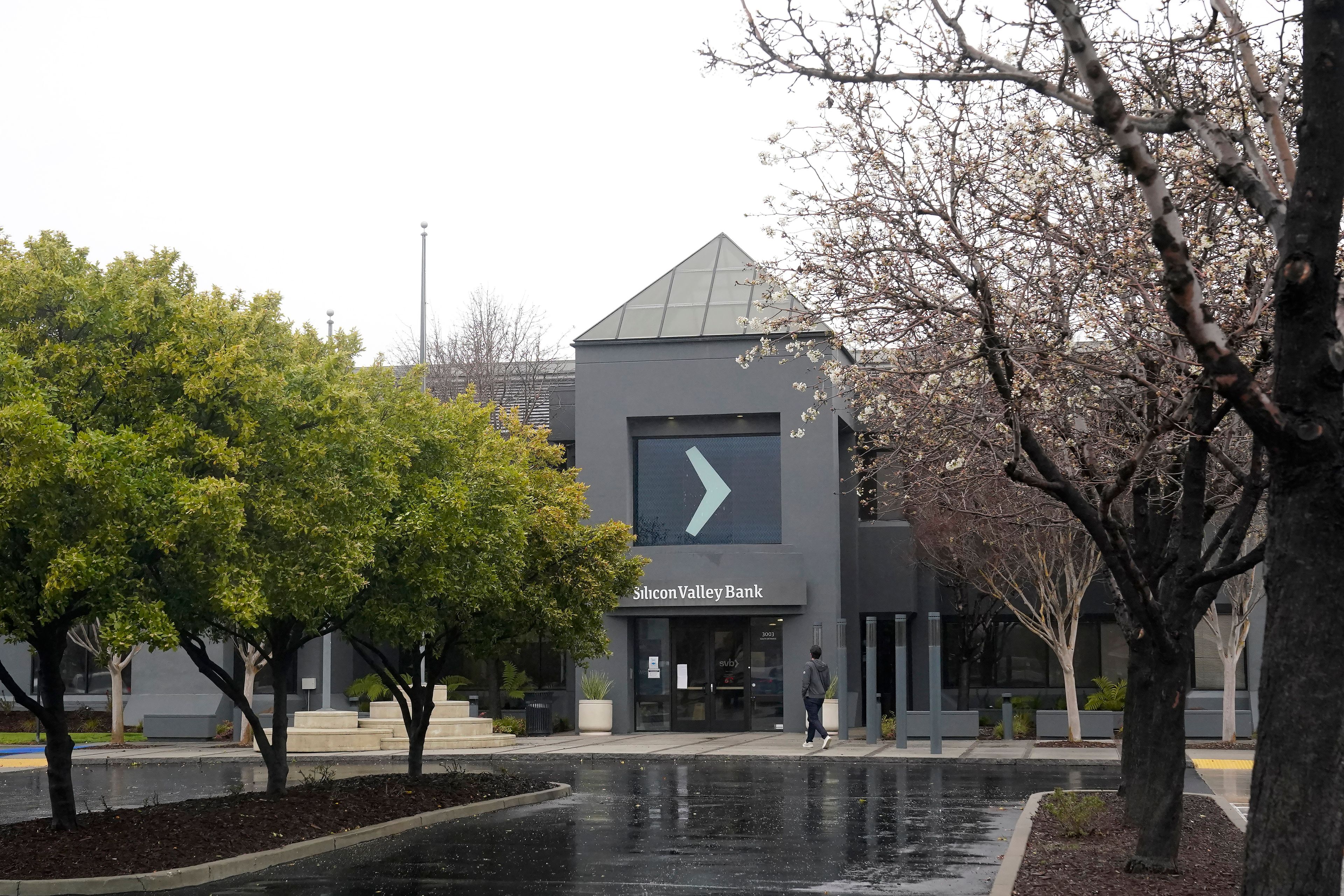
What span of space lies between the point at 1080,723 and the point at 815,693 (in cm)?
587

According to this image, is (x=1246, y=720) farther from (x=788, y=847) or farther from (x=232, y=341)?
(x=232, y=341)

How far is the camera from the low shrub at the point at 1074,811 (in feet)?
41.6

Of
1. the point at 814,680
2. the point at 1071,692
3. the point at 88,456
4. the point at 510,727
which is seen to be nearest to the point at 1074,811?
the point at 88,456

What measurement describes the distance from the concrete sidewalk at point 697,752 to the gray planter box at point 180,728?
4.15 ft

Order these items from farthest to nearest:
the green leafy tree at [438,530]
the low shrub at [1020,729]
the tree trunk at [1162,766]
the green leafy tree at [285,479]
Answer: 1. the low shrub at [1020,729]
2. the green leafy tree at [438,530]
3. the green leafy tree at [285,479]
4. the tree trunk at [1162,766]

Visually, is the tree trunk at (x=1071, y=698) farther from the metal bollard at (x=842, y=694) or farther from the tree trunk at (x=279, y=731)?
the tree trunk at (x=279, y=731)

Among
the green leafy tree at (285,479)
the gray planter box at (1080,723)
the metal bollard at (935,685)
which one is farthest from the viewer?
the gray planter box at (1080,723)

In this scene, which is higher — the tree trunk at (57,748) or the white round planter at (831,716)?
the tree trunk at (57,748)

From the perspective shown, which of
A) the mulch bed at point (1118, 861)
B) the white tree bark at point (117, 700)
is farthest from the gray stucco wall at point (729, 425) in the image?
the mulch bed at point (1118, 861)

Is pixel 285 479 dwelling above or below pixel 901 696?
above

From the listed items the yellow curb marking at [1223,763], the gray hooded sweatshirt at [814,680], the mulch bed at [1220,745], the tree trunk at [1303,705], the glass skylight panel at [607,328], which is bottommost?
the mulch bed at [1220,745]

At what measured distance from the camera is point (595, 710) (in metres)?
30.5

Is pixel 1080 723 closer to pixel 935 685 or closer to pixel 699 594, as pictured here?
pixel 935 685

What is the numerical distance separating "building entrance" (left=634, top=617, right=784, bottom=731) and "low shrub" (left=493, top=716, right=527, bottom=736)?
2.53 metres
